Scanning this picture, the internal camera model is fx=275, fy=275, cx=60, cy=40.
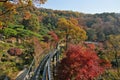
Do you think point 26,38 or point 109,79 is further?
point 26,38

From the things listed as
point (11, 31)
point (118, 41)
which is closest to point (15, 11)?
point (118, 41)

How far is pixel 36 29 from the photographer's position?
66500mm

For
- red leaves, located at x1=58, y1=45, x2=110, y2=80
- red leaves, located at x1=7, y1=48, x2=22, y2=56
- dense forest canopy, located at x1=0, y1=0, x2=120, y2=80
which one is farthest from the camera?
red leaves, located at x1=7, y1=48, x2=22, y2=56

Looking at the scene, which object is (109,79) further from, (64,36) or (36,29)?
(36,29)

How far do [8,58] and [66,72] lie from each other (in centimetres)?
1409

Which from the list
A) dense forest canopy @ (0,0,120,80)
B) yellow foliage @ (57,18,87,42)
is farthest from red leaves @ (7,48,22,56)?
yellow foliage @ (57,18,87,42)

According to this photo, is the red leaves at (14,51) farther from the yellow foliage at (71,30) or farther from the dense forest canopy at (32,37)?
the yellow foliage at (71,30)

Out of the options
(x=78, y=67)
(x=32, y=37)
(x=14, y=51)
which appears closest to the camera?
(x=78, y=67)

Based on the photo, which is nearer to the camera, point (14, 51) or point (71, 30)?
point (14, 51)

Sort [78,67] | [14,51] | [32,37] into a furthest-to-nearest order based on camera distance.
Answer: [32,37] < [14,51] < [78,67]

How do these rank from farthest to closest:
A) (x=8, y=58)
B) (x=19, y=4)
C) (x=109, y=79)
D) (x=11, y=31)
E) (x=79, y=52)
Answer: (x=11, y=31) < (x=8, y=58) < (x=79, y=52) < (x=109, y=79) < (x=19, y=4)

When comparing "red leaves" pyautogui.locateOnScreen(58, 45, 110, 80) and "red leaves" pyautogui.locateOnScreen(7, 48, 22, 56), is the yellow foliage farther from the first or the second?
"red leaves" pyautogui.locateOnScreen(58, 45, 110, 80)

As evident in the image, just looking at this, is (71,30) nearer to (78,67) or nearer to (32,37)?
(32,37)

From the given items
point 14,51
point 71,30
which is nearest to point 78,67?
point 14,51
